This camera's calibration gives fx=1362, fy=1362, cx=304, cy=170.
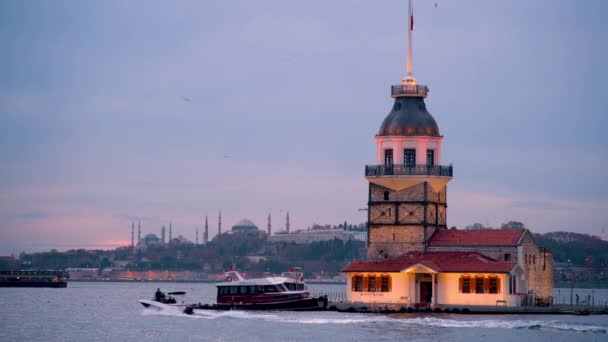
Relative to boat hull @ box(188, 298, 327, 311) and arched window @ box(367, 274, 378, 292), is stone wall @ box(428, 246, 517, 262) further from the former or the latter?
boat hull @ box(188, 298, 327, 311)

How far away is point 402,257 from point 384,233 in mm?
2789

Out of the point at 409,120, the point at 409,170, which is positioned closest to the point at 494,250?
the point at 409,170

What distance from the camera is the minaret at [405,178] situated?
95.9 metres

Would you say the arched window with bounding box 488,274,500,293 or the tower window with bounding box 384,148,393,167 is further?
the tower window with bounding box 384,148,393,167

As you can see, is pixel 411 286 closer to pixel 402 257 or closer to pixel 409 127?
pixel 402 257

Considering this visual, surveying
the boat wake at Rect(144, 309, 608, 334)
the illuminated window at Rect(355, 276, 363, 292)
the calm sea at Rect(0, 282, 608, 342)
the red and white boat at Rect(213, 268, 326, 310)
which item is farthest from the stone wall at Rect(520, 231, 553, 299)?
the red and white boat at Rect(213, 268, 326, 310)

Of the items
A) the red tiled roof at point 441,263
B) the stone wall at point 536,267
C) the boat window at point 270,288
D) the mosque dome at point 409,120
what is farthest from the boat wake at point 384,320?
the mosque dome at point 409,120

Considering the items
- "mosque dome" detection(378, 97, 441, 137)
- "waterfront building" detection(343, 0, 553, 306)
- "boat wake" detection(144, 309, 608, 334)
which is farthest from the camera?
"mosque dome" detection(378, 97, 441, 137)

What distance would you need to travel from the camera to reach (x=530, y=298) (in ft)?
308

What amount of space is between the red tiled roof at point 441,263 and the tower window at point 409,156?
254 inches

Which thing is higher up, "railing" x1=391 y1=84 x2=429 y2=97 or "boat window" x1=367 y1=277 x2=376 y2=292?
"railing" x1=391 y1=84 x2=429 y2=97

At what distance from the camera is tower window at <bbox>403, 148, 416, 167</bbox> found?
3797 inches

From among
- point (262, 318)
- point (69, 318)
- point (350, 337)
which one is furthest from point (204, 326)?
point (69, 318)

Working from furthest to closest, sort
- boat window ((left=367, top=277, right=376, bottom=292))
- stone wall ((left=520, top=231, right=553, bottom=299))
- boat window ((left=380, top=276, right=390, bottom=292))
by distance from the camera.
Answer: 1. stone wall ((left=520, top=231, right=553, bottom=299))
2. boat window ((left=367, top=277, right=376, bottom=292))
3. boat window ((left=380, top=276, right=390, bottom=292))
